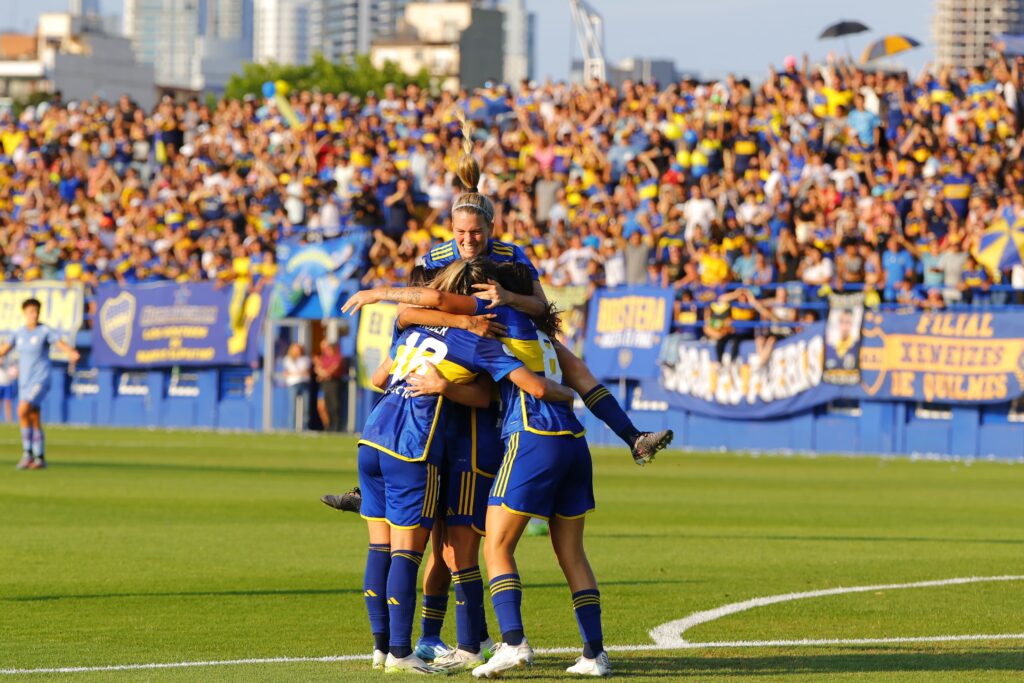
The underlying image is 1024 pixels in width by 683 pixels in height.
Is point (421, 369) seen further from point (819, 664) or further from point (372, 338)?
point (372, 338)

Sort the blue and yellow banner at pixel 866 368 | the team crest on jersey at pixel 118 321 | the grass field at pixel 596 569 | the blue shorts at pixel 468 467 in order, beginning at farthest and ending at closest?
the team crest on jersey at pixel 118 321 < the blue and yellow banner at pixel 866 368 < the grass field at pixel 596 569 < the blue shorts at pixel 468 467

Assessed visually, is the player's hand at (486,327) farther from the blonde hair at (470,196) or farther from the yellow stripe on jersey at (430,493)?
the yellow stripe on jersey at (430,493)

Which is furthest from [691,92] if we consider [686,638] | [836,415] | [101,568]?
[686,638]

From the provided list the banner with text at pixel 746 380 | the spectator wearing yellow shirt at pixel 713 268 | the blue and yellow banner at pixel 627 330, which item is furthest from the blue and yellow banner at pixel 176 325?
the spectator wearing yellow shirt at pixel 713 268

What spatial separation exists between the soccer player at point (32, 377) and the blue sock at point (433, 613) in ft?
48.1

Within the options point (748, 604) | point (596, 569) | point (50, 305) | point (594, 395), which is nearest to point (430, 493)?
point (594, 395)

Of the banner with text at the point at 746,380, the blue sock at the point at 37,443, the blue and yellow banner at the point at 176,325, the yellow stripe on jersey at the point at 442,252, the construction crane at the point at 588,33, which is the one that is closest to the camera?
the yellow stripe on jersey at the point at 442,252

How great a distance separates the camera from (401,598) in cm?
839

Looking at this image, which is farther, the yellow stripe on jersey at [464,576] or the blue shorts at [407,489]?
the yellow stripe on jersey at [464,576]

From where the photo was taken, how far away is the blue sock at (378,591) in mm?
8586

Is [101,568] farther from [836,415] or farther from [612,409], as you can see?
[836,415]

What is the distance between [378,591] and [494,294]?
1.53 metres

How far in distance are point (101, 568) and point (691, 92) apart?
80.3ft

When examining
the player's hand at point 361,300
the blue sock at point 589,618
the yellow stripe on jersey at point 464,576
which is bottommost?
the blue sock at point 589,618
